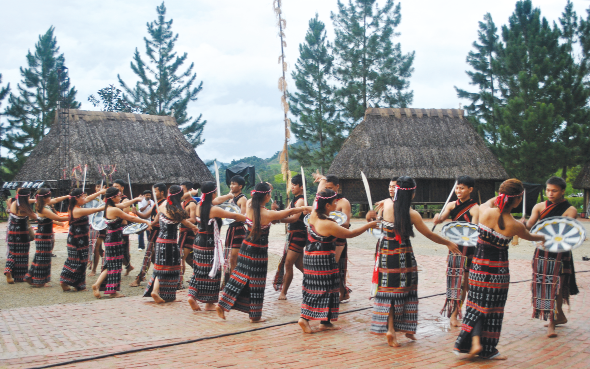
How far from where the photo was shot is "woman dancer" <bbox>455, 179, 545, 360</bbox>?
4.46 meters

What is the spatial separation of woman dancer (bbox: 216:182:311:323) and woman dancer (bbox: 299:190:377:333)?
0.46 meters

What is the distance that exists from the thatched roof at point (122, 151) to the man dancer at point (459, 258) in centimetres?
2322

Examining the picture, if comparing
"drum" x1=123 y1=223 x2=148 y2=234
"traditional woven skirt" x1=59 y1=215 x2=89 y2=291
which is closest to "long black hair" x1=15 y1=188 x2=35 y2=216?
"traditional woven skirt" x1=59 y1=215 x2=89 y2=291

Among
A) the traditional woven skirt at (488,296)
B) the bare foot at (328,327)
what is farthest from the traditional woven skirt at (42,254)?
the traditional woven skirt at (488,296)

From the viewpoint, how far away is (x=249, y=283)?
19.1ft

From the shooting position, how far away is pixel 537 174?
26.3 meters

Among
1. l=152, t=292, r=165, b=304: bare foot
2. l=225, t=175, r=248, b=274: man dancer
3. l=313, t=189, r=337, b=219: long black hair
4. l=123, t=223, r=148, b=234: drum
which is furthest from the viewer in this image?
l=123, t=223, r=148, b=234: drum

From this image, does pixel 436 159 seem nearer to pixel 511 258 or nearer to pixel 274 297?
pixel 511 258

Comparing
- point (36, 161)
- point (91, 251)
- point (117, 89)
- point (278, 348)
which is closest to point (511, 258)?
point (278, 348)

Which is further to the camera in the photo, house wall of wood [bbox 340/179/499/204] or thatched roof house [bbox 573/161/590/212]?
house wall of wood [bbox 340/179/499/204]

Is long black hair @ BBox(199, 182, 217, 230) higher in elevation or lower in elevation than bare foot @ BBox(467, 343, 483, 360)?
higher

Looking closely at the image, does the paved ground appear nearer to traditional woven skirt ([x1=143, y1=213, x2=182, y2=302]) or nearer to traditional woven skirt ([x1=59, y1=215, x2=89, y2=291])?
traditional woven skirt ([x1=143, y1=213, x2=182, y2=302])

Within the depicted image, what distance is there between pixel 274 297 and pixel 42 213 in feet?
14.0

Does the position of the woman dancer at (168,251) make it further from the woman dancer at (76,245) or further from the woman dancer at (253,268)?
the woman dancer at (76,245)
